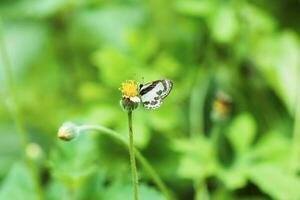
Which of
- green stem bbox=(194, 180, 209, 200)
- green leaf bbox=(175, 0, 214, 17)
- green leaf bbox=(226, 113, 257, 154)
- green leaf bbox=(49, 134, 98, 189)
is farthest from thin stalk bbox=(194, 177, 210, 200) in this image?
green leaf bbox=(175, 0, 214, 17)

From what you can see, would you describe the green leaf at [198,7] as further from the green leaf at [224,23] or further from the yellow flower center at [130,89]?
the yellow flower center at [130,89]

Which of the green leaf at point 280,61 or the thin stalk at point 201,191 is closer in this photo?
the thin stalk at point 201,191

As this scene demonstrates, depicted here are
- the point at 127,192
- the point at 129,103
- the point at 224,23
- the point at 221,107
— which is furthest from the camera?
the point at 224,23

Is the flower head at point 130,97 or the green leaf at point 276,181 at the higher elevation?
the green leaf at point 276,181

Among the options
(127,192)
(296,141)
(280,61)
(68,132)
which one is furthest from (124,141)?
(280,61)

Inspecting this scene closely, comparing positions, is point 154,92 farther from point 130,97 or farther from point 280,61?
point 280,61

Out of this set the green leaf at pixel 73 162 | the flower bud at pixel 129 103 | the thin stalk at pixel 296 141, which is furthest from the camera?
the thin stalk at pixel 296 141

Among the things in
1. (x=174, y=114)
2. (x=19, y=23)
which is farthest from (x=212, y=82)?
(x=19, y=23)

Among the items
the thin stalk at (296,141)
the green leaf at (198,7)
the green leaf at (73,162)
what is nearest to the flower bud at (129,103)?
the green leaf at (73,162)
